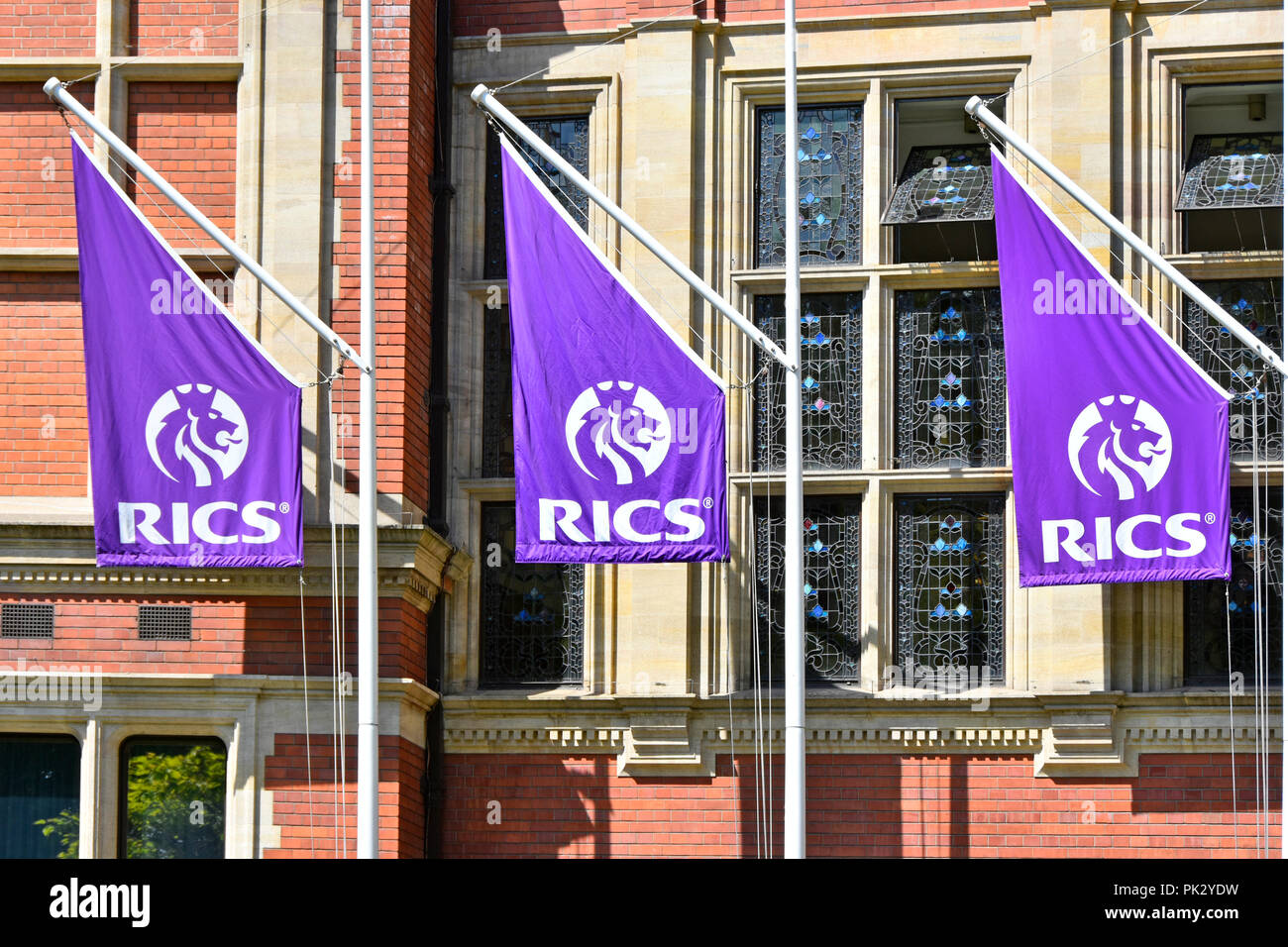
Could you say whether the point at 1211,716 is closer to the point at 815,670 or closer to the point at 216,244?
the point at 815,670

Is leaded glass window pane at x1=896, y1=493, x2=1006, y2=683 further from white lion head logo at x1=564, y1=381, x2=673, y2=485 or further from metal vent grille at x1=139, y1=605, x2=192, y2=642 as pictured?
metal vent grille at x1=139, y1=605, x2=192, y2=642

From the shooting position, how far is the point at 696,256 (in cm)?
2178

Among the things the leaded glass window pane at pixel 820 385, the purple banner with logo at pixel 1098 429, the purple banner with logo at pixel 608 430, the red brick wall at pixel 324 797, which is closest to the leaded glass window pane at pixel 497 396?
the leaded glass window pane at pixel 820 385

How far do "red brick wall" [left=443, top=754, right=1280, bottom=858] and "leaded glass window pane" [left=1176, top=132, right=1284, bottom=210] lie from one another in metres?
5.18

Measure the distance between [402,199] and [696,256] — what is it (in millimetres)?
2953

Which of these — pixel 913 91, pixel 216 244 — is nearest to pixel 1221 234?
pixel 913 91

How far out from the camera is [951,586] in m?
21.2

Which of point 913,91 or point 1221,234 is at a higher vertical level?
point 913,91

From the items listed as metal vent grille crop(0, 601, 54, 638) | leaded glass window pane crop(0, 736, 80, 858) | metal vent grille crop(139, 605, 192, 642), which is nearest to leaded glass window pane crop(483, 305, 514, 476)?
metal vent grille crop(139, 605, 192, 642)

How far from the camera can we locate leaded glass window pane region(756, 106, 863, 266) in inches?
862

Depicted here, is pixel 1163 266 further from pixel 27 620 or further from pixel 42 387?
pixel 27 620

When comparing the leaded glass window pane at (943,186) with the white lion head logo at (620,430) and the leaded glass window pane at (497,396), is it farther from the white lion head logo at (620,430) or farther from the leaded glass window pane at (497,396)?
the leaded glass window pane at (497,396)

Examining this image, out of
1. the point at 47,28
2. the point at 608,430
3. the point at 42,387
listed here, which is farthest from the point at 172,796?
the point at 47,28

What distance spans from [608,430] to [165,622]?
455 centimetres
